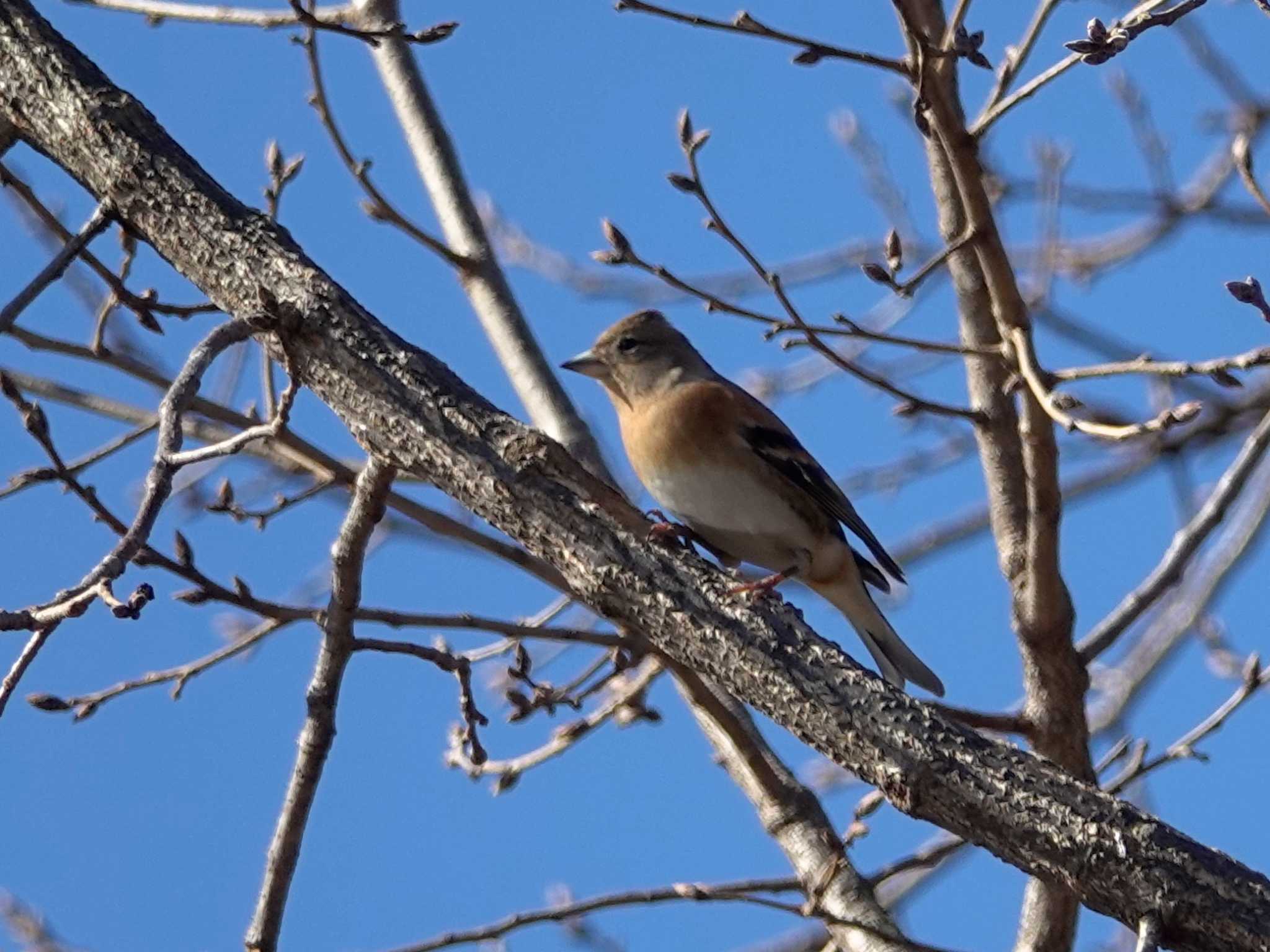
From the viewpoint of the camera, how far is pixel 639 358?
5.61 m

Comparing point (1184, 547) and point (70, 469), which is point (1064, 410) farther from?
point (70, 469)

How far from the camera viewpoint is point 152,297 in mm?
3080

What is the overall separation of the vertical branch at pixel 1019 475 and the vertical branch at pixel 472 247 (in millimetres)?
1106

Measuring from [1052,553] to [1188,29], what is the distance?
295cm

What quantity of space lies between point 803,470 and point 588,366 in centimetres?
99

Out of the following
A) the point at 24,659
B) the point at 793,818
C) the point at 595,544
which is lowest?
the point at 24,659

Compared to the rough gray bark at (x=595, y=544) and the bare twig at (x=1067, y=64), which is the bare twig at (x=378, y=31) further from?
the bare twig at (x=1067, y=64)

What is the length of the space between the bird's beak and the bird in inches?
12.3

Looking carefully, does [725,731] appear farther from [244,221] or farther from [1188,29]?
[1188,29]

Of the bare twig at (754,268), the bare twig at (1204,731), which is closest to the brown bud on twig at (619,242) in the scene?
the bare twig at (754,268)

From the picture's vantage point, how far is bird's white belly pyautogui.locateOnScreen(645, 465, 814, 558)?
16.1ft

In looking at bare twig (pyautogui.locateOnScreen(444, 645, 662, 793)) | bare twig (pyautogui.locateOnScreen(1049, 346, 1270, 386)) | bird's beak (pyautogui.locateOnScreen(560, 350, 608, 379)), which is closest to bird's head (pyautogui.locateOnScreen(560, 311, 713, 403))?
bird's beak (pyautogui.locateOnScreen(560, 350, 608, 379))

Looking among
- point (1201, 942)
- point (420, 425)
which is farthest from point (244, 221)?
point (1201, 942)

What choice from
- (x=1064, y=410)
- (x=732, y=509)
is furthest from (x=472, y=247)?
(x=1064, y=410)
